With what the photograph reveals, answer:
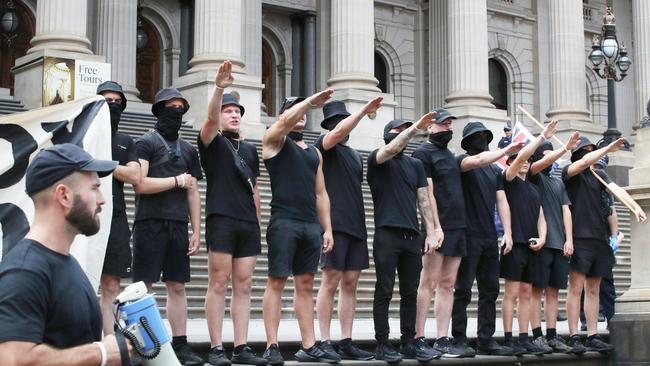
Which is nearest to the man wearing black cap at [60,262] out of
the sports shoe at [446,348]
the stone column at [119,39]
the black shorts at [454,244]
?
the sports shoe at [446,348]

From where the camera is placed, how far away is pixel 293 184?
28.6 ft

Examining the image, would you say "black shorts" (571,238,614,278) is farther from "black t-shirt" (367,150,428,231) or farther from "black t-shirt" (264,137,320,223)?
"black t-shirt" (264,137,320,223)

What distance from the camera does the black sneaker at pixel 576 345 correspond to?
1095 centimetres

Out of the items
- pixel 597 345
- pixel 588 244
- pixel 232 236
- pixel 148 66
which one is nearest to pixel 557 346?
pixel 597 345

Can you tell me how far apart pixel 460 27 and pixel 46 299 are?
23.4m

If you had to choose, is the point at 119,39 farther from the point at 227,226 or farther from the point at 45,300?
the point at 45,300

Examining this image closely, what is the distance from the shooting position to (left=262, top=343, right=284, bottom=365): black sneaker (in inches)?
327

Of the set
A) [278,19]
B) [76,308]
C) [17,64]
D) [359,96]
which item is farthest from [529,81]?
[76,308]

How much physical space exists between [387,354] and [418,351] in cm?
40

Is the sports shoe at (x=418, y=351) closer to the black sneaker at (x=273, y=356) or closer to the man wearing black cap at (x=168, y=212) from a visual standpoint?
the black sneaker at (x=273, y=356)

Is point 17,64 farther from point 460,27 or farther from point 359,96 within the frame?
point 460,27

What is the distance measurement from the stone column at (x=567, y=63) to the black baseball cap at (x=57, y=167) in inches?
1011

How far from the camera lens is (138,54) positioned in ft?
93.5

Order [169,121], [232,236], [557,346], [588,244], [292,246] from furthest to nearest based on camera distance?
1. [588,244]
2. [557,346]
3. [292,246]
4. [169,121]
5. [232,236]
